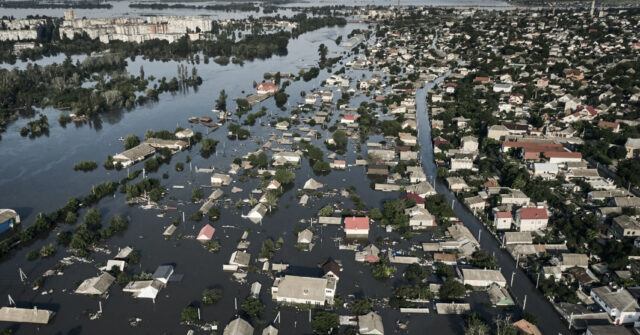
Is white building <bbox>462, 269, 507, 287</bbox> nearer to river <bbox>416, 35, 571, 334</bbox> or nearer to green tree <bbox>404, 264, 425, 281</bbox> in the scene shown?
river <bbox>416, 35, 571, 334</bbox>

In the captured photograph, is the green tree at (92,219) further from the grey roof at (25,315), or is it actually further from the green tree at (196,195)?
the grey roof at (25,315)

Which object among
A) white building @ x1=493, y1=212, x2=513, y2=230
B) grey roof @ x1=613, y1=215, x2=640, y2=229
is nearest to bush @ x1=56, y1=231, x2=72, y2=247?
white building @ x1=493, y1=212, x2=513, y2=230

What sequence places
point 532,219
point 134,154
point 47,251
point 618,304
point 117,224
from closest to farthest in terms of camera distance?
1. point 618,304
2. point 47,251
3. point 532,219
4. point 117,224
5. point 134,154

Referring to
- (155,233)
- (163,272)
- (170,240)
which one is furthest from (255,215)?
(163,272)

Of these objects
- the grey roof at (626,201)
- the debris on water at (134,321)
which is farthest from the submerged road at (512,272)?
the debris on water at (134,321)

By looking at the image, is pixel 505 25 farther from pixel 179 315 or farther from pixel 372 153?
pixel 179 315

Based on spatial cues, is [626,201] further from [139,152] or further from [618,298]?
[139,152]
